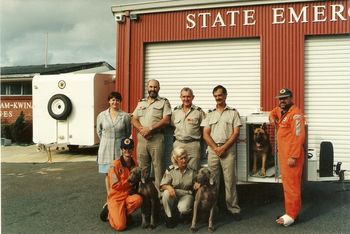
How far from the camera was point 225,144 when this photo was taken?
18.9ft

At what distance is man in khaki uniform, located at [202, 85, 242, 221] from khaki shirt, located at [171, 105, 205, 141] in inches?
7.4

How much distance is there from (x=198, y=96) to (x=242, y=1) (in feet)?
8.56

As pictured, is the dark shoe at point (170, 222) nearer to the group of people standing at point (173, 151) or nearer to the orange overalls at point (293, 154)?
the group of people standing at point (173, 151)

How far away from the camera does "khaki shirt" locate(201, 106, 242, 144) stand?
582 cm

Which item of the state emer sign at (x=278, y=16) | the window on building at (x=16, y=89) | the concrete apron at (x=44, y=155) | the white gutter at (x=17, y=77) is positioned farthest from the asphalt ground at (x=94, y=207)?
the window on building at (x=16, y=89)

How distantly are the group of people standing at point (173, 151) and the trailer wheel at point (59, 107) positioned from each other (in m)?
6.20

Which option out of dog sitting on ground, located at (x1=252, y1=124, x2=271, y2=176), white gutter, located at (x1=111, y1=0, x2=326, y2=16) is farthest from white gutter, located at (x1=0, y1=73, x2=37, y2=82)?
dog sitting on ground, located at (x1=252, y1=124, x2=271, y2=176)

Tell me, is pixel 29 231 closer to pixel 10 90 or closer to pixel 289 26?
pixel 289 26

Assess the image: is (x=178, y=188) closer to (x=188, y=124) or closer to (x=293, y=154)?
(x=188, y=124)

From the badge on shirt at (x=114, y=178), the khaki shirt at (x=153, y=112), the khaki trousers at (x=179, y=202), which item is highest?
the khaki shirt at (x=153, y=112)

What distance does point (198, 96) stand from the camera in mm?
10883

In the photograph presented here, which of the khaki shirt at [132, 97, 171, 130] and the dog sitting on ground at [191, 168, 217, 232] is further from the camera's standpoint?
the khaki shirt at [132, 97, 171, 130]

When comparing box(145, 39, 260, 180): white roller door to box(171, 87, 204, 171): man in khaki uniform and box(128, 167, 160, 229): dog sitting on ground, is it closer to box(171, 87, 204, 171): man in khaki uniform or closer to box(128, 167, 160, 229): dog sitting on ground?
box(171, 87, 204, 171): man in khaki uniform

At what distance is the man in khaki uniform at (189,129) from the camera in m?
6.00
